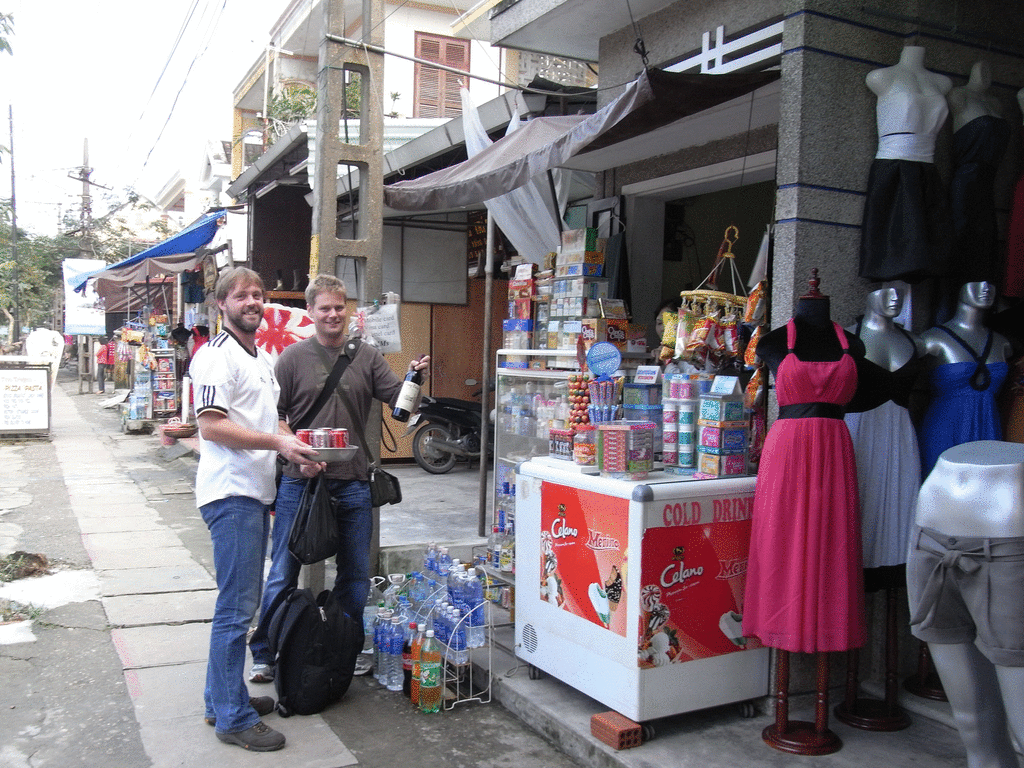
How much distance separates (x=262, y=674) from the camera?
179 inches

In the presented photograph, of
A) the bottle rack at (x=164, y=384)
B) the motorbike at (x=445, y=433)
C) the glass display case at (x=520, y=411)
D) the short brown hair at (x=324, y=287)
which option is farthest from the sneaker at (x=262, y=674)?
the bottle rack at (x=164, y=384)

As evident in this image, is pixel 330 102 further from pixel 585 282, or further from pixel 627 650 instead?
pixel 627 650

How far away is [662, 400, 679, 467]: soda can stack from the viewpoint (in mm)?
4109

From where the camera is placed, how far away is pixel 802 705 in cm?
395

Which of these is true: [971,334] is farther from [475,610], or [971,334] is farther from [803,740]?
[475,610]

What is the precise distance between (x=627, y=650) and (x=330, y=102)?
394 centimetres

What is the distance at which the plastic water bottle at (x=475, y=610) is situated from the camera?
444 centimetres

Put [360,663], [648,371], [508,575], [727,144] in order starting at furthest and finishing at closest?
1. [727,144]
2. [508,575]
3. [360,663]
4. [648,371]

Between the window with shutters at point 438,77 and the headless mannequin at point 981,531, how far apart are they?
16.4 meters

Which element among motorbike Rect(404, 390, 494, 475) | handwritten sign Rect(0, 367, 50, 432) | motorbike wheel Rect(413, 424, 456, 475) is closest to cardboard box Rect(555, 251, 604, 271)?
motorbike Rect(404, 390, 494, 475)

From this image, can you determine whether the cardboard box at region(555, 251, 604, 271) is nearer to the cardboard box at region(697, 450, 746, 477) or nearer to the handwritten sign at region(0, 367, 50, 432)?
the cardboard box at region(697, 450, 746, 477)

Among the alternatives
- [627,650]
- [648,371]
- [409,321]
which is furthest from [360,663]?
[409,321]

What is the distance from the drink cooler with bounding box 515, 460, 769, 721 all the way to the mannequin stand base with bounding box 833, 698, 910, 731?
359 millimetres

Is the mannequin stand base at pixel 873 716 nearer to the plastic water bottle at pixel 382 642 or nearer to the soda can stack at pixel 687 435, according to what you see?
the soda can stack at pixel 687 435
